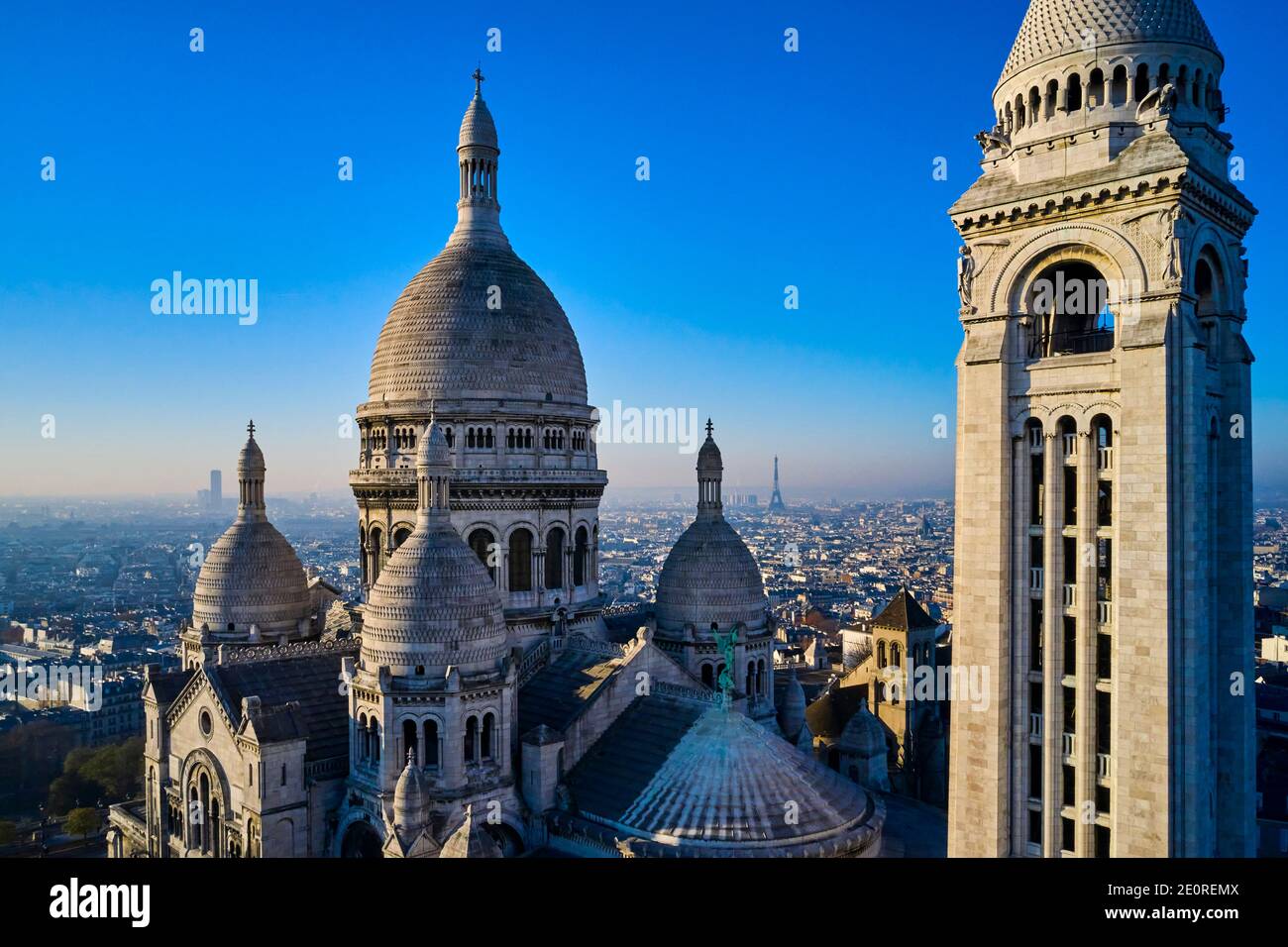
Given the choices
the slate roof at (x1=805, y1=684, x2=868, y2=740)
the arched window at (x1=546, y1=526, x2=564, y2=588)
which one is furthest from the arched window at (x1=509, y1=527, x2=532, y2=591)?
the slate roof at (x1=805, y1=684, x2=868, y2=740)

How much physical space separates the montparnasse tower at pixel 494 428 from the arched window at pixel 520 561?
6 cm

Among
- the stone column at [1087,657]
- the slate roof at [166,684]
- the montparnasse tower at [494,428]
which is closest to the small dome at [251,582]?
the slate roof at [166,684]

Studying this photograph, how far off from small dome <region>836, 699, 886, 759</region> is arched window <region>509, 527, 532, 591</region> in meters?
17.5

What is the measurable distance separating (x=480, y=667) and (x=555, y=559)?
13037 mm

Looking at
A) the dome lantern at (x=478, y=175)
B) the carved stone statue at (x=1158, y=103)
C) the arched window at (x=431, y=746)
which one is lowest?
the arched window at (x=431, y=746)

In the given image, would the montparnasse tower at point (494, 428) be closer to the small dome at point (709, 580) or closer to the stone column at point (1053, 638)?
the small dome at point (709, 580)

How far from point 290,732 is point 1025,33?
108 feet

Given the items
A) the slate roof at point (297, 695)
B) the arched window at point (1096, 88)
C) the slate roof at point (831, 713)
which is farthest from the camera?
the slate roof at point (831, 713)

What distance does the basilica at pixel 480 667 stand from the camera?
109ft

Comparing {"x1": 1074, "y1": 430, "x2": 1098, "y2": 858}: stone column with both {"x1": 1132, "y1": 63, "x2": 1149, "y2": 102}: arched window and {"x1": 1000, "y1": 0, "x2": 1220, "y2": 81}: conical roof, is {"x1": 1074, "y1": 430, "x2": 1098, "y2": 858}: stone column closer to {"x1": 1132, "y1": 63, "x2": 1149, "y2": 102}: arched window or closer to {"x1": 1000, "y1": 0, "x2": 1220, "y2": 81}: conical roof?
{"x1": 1132, "y1": 63, "x2": 1149, "y2": 102}: arched window

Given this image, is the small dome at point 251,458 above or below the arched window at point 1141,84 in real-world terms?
below

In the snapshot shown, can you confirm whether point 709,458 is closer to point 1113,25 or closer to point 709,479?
point 709,479

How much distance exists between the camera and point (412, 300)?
Result: 1850 inches
